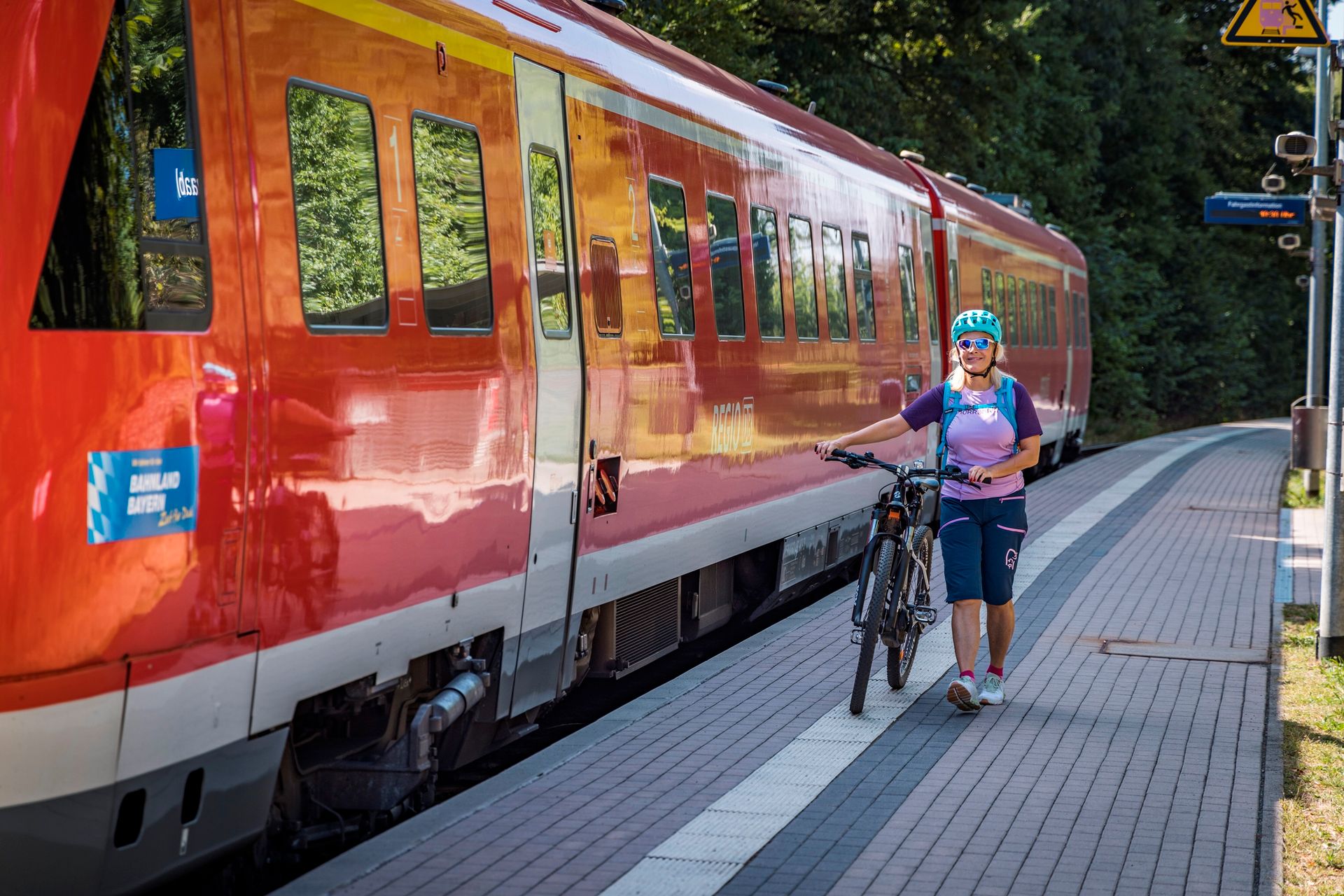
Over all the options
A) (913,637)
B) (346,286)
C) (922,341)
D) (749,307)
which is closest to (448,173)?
(346,286)

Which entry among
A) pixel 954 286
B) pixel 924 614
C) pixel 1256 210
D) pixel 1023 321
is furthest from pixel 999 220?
pixel 924 614

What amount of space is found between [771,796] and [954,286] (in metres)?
11.5

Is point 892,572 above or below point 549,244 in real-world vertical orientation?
below

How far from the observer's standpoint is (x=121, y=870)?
4414 millimetres

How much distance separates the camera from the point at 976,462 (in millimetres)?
7648

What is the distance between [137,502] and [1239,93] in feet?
181

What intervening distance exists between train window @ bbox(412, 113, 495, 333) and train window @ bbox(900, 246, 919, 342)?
8.49 m

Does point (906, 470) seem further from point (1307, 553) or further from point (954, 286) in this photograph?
point (954, 286)

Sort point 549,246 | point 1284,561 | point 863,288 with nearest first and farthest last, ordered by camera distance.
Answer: point 549,246, point 863,288, point 1284,561

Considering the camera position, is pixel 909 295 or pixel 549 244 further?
pixel 909 295

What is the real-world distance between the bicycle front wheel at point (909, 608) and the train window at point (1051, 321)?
17729 mm

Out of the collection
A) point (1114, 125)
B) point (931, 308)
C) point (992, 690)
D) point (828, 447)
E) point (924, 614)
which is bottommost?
point (992, 690)

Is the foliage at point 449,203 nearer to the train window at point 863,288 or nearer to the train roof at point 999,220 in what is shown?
the train window at point 863,288

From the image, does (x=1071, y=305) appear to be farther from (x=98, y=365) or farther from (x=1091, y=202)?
(x=98, y=365)
